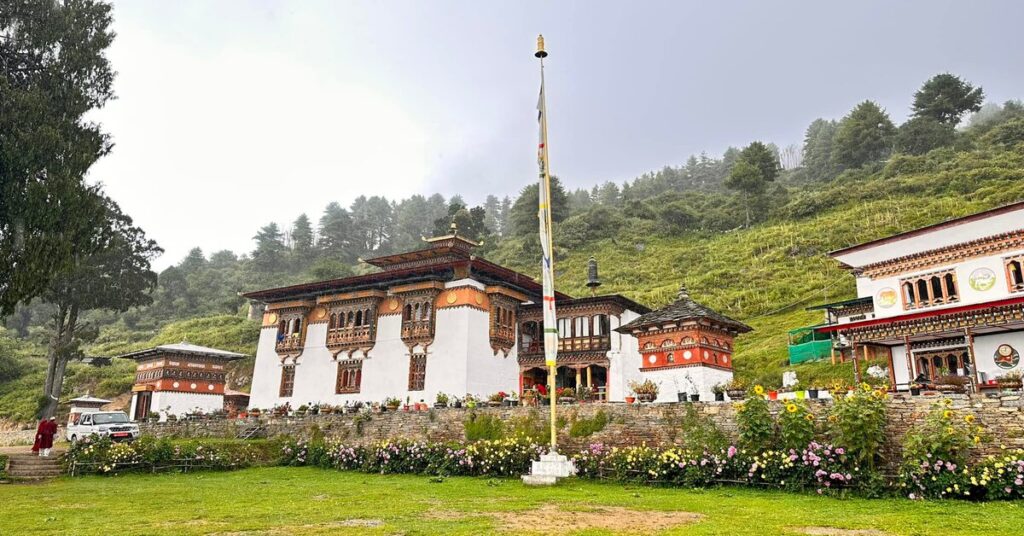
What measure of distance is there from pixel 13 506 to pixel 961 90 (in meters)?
88.6

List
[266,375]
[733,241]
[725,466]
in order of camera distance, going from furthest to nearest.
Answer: [733,241], [266,375], [725,466]

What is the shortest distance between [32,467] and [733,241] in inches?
2355

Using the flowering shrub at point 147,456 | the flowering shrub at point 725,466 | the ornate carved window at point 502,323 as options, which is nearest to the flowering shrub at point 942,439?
the flowering shrub at point 725,466

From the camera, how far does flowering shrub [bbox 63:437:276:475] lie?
22.0 metres

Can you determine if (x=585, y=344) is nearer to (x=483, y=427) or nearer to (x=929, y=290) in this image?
(x=483, y=427)

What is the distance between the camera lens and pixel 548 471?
55.9 ft

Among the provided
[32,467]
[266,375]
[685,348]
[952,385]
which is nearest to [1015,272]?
[952,385]

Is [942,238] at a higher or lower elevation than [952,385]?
higher

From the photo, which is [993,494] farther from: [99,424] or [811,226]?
[811,226]

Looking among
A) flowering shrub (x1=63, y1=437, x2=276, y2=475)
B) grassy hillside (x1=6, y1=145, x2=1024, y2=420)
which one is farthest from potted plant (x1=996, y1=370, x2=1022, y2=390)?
flowering shrub (x1=63, y1=437, x2=276, y2=475)

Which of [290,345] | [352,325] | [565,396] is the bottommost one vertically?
[565,396]

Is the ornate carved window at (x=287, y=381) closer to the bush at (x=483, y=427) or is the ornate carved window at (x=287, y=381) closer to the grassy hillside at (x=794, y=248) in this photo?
the bush at (x=483, y=427)

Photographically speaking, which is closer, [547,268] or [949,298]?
[547,268]

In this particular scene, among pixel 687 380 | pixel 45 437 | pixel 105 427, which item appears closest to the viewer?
pixel 45 437
